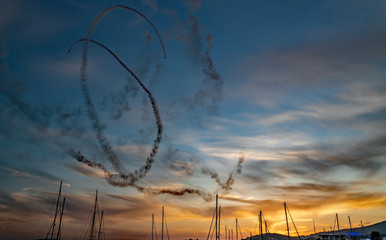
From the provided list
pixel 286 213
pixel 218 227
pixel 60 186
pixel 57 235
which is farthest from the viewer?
pixel 286 213

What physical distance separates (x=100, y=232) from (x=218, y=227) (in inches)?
2270

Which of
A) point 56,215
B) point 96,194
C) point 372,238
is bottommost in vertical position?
point 372,238

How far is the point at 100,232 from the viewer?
454 feet

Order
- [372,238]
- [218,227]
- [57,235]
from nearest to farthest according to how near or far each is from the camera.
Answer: [57,235] < [218,227] < [372,238]

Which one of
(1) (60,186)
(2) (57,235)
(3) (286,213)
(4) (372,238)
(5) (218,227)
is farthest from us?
(4) (372,238)

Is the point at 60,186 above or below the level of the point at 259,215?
above

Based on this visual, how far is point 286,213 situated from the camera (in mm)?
147375

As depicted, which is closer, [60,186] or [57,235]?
[57,235]

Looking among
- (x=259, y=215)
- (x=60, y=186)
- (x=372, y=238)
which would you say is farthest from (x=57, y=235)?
(x=372, y=238)

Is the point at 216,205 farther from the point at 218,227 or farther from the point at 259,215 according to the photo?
the point at 259,215

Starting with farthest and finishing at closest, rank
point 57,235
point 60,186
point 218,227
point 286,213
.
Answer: point 286,213 → point 218,227 → point 60,186 → point 57,235

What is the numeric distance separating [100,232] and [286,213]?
94549 millimetres

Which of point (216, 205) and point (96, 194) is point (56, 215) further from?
point (216, 205)

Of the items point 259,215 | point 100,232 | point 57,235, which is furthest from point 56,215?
point 259,215
